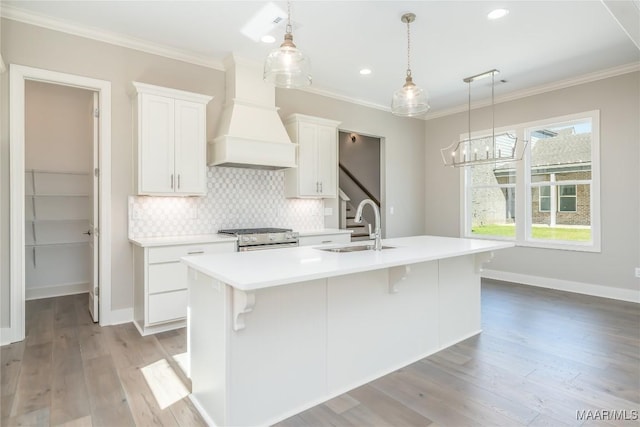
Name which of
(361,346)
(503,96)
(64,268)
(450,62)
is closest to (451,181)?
(503,96)

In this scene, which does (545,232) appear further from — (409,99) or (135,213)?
(135,213)

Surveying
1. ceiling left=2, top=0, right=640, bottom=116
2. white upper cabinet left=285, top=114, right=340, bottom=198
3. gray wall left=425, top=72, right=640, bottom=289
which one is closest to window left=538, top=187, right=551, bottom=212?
gray wall left=425, top=72, right=640, bottom=289

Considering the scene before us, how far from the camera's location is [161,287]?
326cm

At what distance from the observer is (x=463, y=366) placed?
8.47 ft

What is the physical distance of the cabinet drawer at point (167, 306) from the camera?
3217 mm

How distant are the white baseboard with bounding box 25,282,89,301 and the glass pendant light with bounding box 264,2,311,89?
4.27m

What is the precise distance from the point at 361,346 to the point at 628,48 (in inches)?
168

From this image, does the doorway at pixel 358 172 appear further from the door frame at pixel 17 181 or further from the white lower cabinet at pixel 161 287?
the door frame at pixel 17 181

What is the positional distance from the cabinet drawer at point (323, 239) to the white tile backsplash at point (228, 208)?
50cm

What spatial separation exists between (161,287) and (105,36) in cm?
249

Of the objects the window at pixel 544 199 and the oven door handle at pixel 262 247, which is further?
the window at pixel 544 199

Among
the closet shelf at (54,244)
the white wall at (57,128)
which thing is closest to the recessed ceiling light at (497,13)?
the white wall at (57,128)

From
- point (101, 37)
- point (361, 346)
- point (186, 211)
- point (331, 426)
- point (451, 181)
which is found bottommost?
point (331, 426)

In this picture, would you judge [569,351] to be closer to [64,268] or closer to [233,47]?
[233,47]
